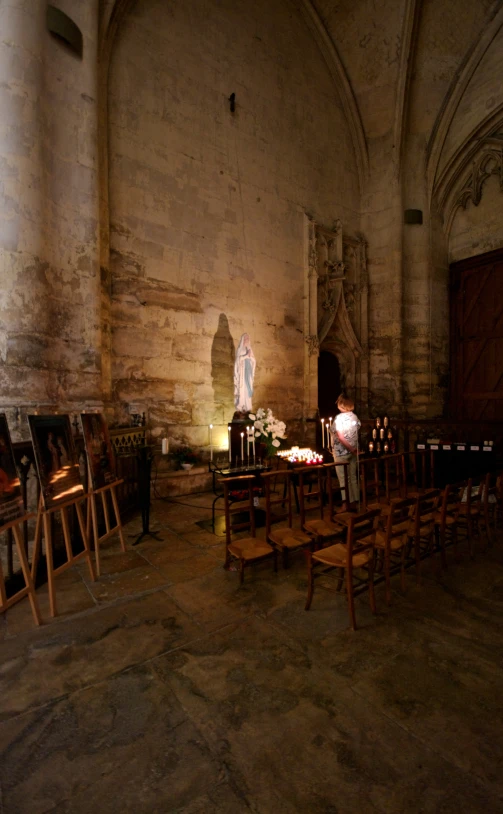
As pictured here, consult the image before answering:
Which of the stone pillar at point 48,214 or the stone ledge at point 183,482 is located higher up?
the stone pillar at point 48,214

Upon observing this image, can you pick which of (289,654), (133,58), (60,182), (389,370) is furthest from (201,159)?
(289,654)

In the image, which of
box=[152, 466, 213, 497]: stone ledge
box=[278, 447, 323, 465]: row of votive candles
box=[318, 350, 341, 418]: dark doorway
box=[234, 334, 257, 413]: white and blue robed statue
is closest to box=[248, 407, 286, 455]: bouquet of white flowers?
box=[278, 447, 323, 465]: row of votive candles

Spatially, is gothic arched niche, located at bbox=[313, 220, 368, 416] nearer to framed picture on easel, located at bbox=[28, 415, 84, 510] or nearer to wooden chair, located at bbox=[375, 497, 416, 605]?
wooden chair, located at bbox=[375, 497, 416, 605]

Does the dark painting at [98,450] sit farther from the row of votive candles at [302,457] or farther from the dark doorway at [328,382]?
the dark doorway at [328,382]

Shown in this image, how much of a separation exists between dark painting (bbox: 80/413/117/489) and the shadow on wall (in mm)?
4293

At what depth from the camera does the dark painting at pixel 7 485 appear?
2.98 m

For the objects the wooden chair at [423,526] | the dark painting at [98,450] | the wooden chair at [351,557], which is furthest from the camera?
the dark painting at [98,450]

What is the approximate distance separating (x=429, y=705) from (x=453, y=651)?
2.03 feet

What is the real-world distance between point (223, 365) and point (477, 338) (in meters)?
6.95

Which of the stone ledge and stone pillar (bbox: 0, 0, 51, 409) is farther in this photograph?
the stone ledge

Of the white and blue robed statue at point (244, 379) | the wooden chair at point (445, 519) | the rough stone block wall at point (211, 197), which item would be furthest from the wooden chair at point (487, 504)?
the rough stone block wall at point (211, 197)

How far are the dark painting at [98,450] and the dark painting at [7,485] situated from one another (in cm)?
99

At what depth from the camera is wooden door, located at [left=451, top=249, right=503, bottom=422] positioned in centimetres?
1040

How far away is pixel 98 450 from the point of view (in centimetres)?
437
